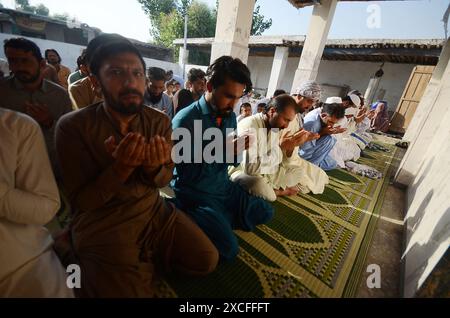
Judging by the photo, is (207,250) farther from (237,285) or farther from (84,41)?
(84,41)

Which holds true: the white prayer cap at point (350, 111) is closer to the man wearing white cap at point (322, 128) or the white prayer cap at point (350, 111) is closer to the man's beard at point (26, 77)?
the man wearing white cap at point (322, 128)

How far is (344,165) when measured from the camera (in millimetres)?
5156

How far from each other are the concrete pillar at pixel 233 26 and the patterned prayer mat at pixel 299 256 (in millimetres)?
2318

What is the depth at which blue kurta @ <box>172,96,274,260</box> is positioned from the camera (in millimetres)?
2000

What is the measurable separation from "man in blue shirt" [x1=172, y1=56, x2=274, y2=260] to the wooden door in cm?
1089

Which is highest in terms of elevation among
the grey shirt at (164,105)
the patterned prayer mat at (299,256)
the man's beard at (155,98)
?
the man's beard at (155,98)

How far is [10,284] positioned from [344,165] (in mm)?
5464

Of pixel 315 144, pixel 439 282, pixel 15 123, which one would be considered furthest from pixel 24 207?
pixel 315 144

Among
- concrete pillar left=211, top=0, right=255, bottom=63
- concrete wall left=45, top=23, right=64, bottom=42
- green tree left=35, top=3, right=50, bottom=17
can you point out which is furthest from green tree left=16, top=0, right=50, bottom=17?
concrete pillar left=211, top=0, right=255, bottom=63

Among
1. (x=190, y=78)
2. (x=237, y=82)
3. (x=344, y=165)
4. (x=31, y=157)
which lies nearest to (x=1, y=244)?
(x=31, y=157)

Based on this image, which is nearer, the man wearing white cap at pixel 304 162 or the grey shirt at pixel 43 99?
the grey shirt at pixel 43 99

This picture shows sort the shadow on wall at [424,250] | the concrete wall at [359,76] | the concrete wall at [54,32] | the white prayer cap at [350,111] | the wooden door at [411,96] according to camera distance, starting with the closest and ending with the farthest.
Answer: the shadow on wall at [424,250]
the white prayer cap at [350,111]
the wooden door at [411,96]
the concrete wall at [359,76]
the concrete wall at [54,32]

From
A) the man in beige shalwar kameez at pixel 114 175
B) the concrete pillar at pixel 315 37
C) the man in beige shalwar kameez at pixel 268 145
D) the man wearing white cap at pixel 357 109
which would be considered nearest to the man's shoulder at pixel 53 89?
the man in beige shalwar kameez at pixel 114 175

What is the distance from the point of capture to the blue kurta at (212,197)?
6.56 ft
